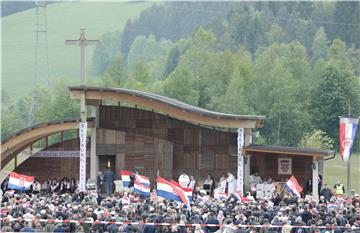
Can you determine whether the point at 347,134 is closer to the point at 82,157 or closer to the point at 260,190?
the point at 260,190

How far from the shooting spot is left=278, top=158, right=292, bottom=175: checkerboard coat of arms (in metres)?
47.1

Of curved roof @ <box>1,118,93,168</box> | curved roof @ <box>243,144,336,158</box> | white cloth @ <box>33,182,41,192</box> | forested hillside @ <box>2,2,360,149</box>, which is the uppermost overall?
forested hillside @ <box>2,2,360,149</box>

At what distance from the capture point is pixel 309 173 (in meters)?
46.7

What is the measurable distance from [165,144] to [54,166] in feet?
16.5

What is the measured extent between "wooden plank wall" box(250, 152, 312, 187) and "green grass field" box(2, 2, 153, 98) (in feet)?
319

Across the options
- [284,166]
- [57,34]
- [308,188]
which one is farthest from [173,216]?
[57,34]

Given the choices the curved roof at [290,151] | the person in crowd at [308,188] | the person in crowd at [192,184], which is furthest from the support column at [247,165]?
the person in crowd at [308,188]

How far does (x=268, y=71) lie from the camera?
328ft

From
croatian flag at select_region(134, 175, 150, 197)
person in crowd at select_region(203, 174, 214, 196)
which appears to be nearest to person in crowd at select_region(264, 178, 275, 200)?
person in crowd at select_region(203, 174, 214, 196)

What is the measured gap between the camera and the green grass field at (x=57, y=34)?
156 m

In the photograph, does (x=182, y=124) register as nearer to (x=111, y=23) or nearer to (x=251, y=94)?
(x=251, y=94)

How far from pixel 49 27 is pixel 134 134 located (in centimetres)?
12786

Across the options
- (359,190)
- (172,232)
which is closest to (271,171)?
(172,232)

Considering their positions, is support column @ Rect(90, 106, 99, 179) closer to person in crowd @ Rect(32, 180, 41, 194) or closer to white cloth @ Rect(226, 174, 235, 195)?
person in crowd @ Rect(32, 180, 41, 194)
